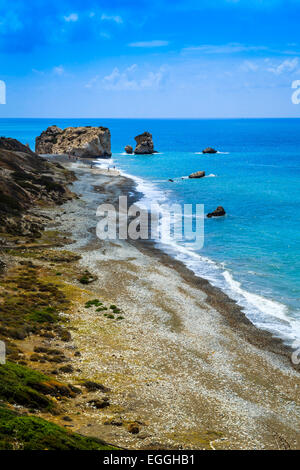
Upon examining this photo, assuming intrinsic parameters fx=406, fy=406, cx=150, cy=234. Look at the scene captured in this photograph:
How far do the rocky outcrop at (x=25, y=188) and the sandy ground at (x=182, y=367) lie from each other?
17124mm

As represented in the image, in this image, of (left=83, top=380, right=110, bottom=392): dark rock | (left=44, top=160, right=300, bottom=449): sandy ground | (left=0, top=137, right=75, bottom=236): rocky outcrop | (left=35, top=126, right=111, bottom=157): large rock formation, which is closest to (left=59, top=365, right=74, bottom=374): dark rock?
(left=44, top=160, right=300, bottom=449): sandy ground

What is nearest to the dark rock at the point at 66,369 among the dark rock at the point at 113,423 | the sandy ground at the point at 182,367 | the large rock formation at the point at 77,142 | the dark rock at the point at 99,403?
the sandy ground at the point at 182,367

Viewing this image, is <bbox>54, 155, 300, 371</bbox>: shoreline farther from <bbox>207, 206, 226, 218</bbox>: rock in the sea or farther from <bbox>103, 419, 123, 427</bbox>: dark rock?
<bbox>207, 206, 226, 218</bbox>: rock in the sea

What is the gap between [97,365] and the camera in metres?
25.2

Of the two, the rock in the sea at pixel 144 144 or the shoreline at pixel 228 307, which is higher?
the rock in the sea at pixel 144 144

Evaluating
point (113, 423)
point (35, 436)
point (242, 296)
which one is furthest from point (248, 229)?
point (35, 436)

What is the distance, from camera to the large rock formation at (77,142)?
145 meters

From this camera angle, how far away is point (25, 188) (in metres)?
73.8

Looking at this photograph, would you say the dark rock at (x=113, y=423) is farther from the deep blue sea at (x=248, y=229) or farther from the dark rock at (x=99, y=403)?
the deep blue sea at (x=248, y=229)

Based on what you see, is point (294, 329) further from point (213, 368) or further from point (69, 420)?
point (69, 420)

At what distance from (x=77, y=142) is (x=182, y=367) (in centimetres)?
13115

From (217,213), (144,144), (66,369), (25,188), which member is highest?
(144,144)

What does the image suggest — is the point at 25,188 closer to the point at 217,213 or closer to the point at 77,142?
the point at 217,213

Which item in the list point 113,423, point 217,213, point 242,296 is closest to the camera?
point 113,423
